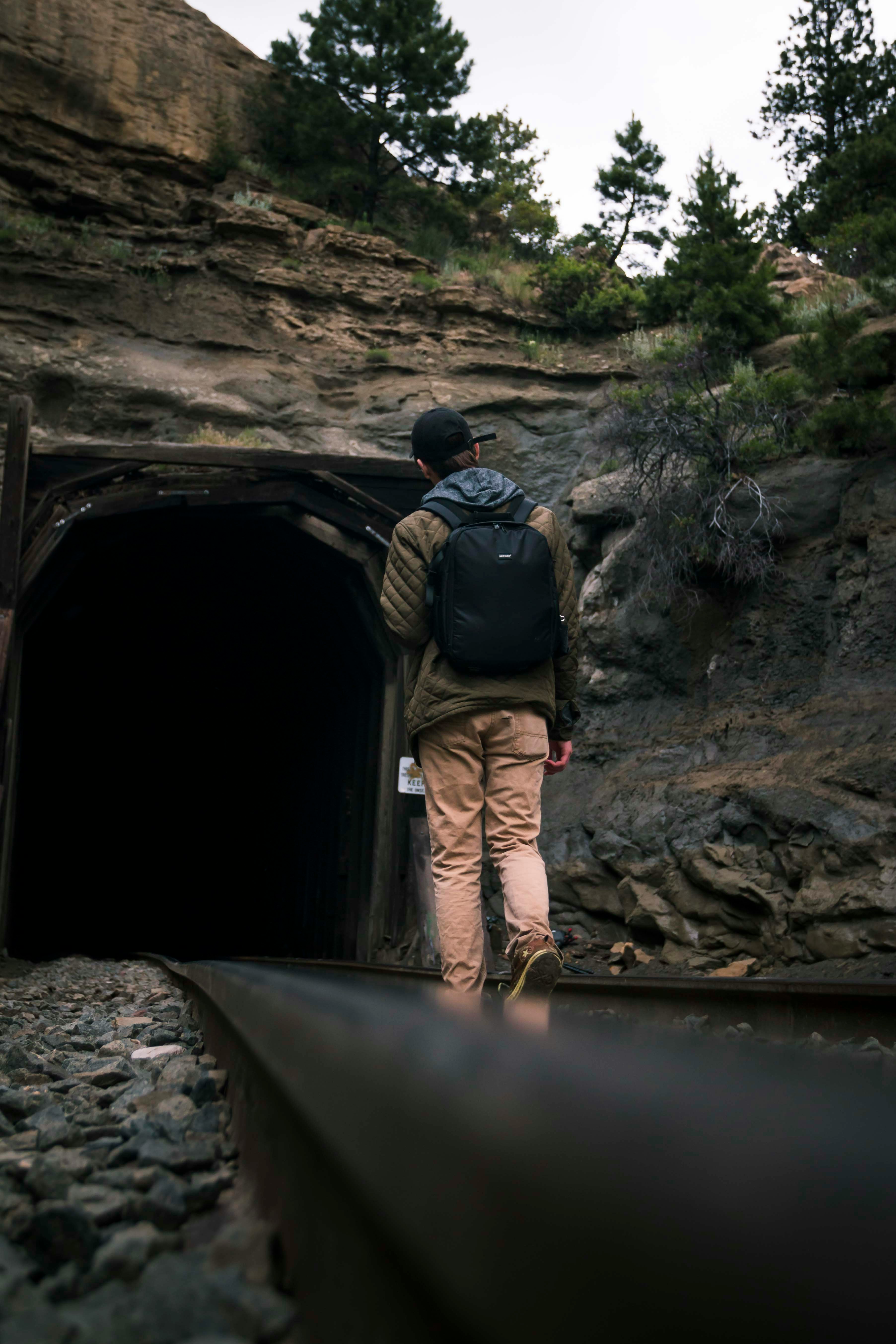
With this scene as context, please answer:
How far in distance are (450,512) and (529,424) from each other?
9978 mm

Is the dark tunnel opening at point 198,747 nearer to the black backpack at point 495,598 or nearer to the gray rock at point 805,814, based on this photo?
the gray rock at point 805,814

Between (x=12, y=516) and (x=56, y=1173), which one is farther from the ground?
(x=12, y=516)

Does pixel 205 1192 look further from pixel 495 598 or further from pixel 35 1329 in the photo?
pixel 495 598

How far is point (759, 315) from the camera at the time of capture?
35.4 ft

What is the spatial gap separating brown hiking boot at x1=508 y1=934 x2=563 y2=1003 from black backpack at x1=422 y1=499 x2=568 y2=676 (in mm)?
874

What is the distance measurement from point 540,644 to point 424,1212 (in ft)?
8.34

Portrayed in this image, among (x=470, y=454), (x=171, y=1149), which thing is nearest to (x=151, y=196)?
(x=470, y=454)

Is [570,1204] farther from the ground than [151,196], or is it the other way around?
[151,196]

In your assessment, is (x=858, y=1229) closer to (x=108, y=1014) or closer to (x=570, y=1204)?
(x=570, y=1204)

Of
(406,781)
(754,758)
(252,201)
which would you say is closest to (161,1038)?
(406,781)

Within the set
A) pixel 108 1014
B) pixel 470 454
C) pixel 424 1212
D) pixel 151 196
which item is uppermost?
pixel 151 196

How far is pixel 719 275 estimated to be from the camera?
36.4ft

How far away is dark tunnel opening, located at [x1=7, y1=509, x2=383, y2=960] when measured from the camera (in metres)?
9.42

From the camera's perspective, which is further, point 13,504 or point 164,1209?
point 13,504
